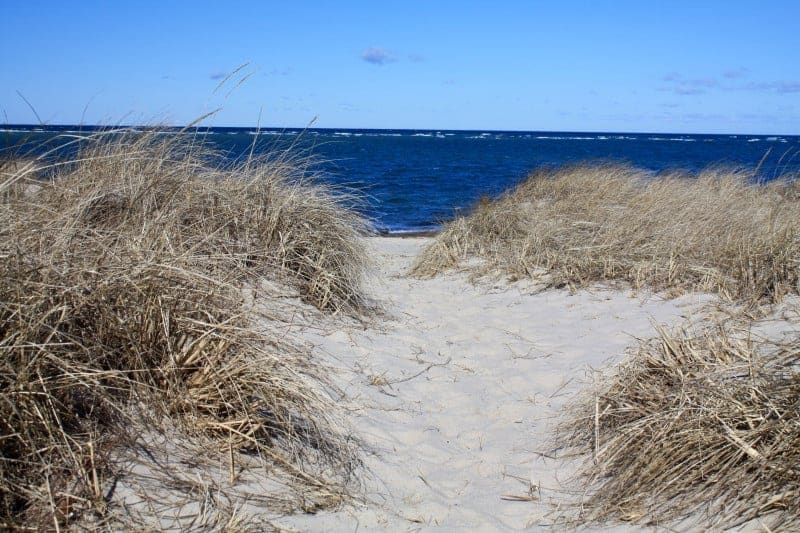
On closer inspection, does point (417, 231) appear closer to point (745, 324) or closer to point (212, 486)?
point (745, 324)

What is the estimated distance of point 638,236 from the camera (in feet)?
24.9

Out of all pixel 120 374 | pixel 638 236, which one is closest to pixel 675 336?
pixel 120 374

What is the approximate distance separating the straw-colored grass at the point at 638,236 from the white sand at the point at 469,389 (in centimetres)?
43

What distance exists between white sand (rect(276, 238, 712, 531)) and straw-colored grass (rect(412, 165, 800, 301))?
1.40 ft

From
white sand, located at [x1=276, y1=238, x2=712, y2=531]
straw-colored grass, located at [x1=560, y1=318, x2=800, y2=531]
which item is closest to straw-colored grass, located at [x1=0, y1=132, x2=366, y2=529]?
white sand, located at [x1=276, y1=238, x2=712, y2=531]

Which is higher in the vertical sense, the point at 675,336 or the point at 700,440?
the point at 675,336

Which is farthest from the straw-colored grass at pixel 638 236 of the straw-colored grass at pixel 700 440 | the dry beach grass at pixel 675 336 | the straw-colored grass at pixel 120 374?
the straw-colored grass at pixel 120 374

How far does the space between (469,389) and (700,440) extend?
209 cm

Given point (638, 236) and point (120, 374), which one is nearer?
point (120, 374)

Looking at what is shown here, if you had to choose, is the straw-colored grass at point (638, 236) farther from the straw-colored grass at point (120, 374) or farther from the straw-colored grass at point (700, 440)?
the straw-colored grass at point (120, 374)

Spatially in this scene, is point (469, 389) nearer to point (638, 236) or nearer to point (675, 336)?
point (675, 336)

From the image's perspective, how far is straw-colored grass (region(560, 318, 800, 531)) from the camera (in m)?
2.72

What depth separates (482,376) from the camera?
5238 mm

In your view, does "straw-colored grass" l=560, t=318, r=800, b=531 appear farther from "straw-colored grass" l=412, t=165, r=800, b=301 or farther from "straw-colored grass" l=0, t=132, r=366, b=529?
"straw-colored grass" l=412, t=165, r=800, b=301
